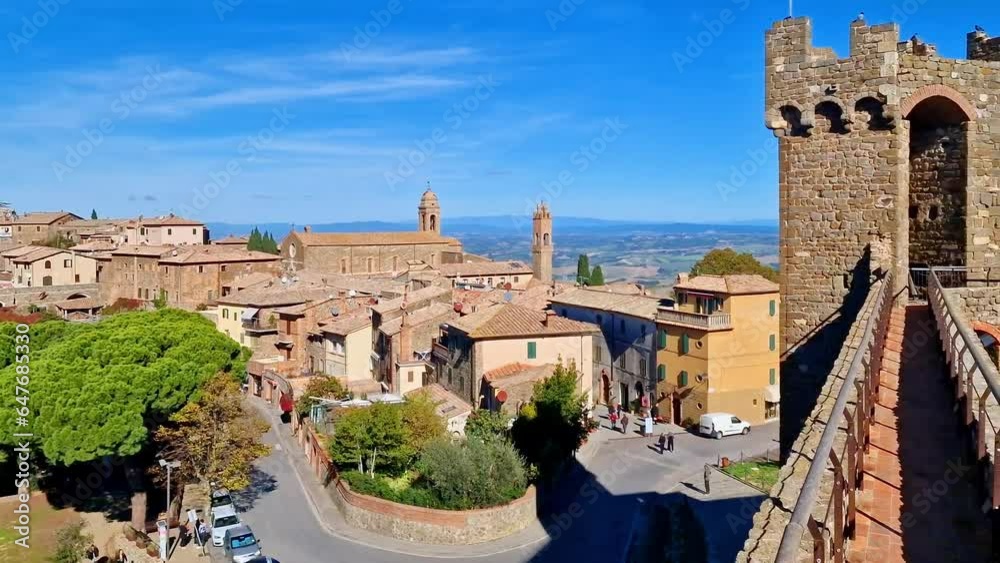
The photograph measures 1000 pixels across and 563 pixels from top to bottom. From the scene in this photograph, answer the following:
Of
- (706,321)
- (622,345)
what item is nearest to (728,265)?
(622,345)

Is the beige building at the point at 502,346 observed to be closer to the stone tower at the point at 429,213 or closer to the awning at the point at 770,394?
the awning at the point at 770,394

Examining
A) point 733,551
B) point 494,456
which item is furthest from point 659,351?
point 733,551

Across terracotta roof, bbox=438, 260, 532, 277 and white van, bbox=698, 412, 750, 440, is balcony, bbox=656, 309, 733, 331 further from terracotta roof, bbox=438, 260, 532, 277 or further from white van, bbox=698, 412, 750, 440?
→ terracotta roof, bbox=438, 260, 532, 277

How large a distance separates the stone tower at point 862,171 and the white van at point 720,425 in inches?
953

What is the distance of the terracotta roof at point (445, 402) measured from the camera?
3516 centimetres

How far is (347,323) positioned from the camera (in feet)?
163

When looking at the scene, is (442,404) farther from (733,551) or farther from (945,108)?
(945,108)

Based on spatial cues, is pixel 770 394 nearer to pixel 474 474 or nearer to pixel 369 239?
pixel 474 474

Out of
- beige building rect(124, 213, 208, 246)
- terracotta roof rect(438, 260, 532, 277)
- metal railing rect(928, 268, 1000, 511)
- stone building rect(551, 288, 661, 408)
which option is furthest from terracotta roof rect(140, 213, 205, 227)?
metal railing rect(928, 268, 1000, 511)

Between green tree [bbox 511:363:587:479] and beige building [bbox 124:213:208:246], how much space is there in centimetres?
7376

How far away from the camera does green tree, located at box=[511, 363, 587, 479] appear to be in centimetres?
2970

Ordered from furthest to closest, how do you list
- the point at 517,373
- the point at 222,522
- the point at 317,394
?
the point at 317,394 → the point at 517,373 → the point at 222,522

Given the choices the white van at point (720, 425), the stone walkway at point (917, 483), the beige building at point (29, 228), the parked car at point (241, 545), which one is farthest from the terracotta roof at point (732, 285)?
the beige building at point (29, 228)

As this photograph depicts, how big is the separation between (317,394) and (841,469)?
36.0 metres
